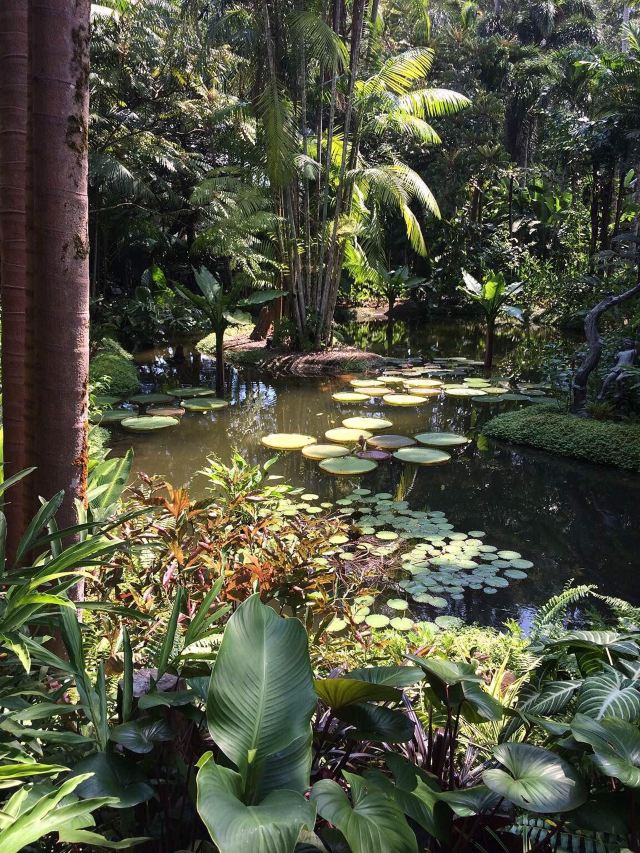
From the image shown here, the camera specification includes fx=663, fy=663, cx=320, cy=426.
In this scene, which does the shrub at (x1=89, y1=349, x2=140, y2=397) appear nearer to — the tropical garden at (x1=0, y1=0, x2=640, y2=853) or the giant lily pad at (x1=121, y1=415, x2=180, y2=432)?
the tropical garden at (x1=0, y1=0, x2=640, y2=853)

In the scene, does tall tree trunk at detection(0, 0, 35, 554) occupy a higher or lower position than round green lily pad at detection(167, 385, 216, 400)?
higher

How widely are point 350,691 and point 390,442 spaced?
472 centimetres

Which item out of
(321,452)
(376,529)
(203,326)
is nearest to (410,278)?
(203,326)

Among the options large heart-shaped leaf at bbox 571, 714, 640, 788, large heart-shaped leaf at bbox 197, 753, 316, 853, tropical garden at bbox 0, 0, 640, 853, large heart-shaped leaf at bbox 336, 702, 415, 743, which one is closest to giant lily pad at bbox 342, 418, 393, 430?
tropical garden at bbox 0, 0, 640, 853

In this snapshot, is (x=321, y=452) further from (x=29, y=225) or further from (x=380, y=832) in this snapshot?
(x=380, y=832)

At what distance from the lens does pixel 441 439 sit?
614cm

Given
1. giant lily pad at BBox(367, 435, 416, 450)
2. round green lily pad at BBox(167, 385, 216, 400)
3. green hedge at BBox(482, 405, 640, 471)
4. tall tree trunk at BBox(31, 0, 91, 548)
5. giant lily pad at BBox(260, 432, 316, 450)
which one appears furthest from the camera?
round green lily pad at BBox(167, 385, 216, 400)

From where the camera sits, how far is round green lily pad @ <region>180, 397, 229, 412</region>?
24.4 feet

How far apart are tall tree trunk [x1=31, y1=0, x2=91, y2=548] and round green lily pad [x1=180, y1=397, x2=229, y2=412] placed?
18.7 feet

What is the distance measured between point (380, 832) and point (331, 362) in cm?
883

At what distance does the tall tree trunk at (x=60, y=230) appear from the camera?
5.17 feet

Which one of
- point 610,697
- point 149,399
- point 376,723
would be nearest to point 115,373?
point 149,399

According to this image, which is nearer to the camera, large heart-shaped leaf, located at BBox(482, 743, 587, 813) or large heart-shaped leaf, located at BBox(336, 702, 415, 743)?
large heart-shaped leaf, located at BBox(482, 743, 587, 813)

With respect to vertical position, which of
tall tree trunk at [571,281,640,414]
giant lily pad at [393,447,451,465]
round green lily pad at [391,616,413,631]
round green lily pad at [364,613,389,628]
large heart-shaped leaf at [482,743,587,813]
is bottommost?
round green lily pad at [364,613,389,628]
